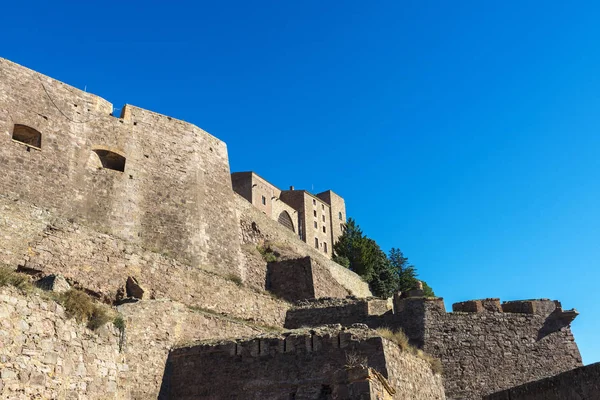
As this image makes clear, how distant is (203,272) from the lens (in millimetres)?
18344

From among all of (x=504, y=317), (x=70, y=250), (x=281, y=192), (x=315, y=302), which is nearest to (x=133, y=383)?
(x=70, y=250)

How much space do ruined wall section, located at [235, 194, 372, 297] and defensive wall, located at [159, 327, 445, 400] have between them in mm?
10534

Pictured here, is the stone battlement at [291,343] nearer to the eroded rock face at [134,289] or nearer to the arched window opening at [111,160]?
the eroded rock face at [134,289]

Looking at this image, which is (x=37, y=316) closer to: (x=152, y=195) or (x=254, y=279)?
(x=152, y=195)

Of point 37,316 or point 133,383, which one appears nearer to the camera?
point 37,316

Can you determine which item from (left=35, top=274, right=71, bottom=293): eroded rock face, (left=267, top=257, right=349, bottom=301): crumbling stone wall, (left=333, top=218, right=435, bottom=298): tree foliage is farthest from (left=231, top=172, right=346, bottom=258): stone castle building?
(left=35, top=274, right=71, bottom=293): eroded rock face

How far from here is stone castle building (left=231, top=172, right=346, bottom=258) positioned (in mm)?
50562

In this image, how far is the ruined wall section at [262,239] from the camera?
24.8m

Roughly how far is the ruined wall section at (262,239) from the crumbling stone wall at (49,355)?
40.8 ft

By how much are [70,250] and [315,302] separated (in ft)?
29.3

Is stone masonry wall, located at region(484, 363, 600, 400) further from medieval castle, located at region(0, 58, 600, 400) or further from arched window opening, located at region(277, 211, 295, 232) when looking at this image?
arched window opening, located at region(277, 211, 295, 232)

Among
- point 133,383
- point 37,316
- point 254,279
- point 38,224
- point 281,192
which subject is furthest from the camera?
point 281,192

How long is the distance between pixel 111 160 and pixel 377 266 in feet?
82.5

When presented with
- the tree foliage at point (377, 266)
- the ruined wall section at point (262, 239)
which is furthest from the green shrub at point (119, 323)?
the tree foliage at point (377, 266)
